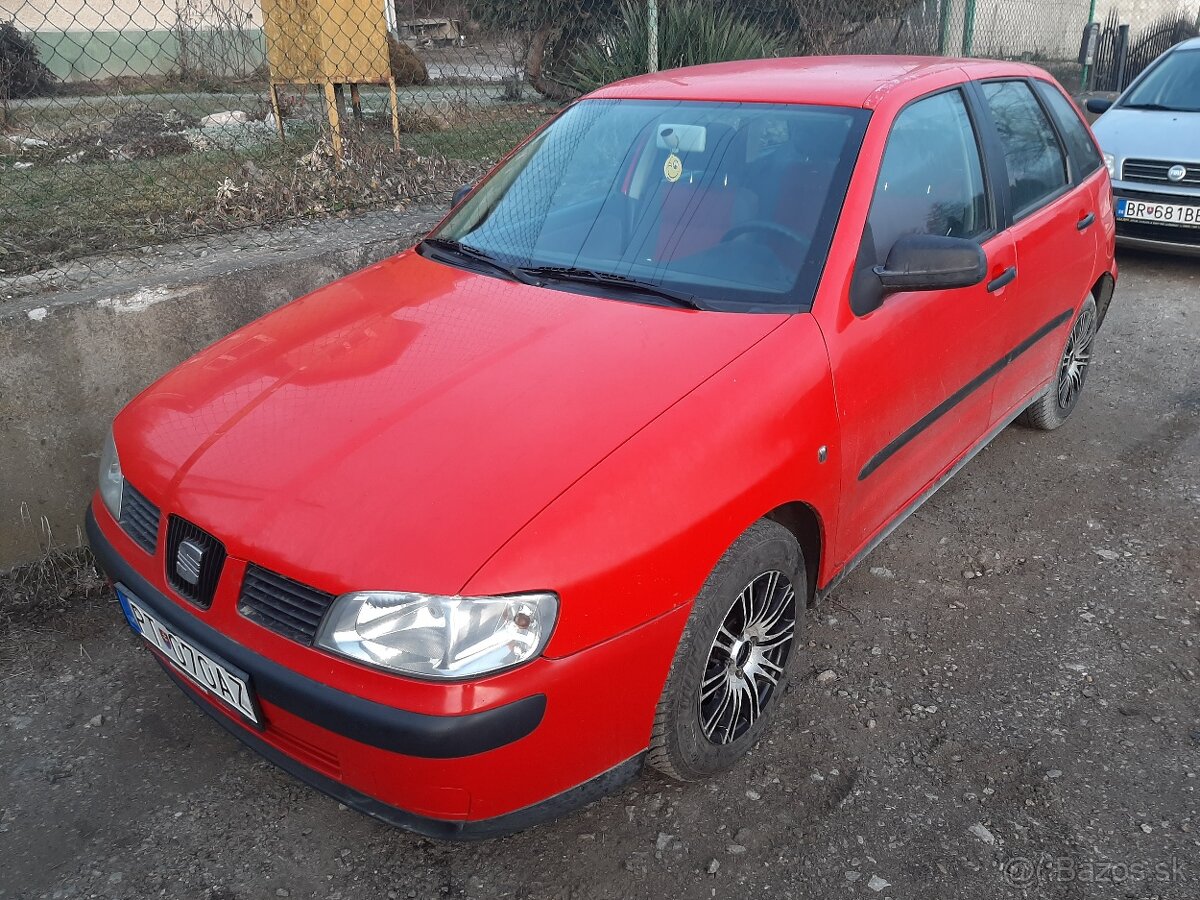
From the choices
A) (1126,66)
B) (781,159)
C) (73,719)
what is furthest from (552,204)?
(1126,66)

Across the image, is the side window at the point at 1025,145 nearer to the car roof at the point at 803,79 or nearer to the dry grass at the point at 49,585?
the car roof at the point at 803,79

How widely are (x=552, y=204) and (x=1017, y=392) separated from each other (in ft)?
6.38

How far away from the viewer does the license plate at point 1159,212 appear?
6.27m

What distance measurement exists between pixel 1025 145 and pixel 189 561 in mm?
3239

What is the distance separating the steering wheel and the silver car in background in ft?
16.7

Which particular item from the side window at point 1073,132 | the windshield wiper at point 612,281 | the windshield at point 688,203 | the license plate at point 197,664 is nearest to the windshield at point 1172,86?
the side window at point 1073,132

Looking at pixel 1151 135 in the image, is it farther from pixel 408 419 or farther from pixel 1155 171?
pixel 408 419

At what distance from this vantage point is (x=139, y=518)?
7.38 ft

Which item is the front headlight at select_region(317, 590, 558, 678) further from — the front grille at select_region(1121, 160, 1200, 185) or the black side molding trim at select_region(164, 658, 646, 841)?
the front grille at select_region(1121, 160, 1200, 185)

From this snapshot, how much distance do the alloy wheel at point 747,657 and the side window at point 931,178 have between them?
0.99m

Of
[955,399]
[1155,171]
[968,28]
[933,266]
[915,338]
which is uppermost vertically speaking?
[968,28]

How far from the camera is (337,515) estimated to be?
6.25 feet

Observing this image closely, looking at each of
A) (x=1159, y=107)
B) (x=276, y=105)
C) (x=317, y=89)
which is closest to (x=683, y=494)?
(x=317, y=89)
